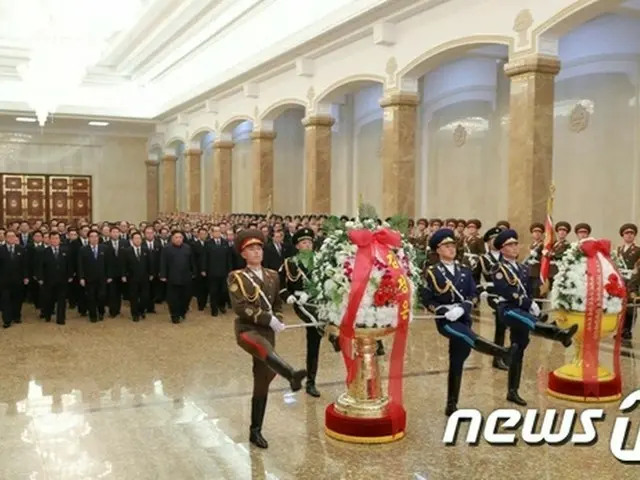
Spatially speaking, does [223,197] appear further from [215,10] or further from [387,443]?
[387,443]

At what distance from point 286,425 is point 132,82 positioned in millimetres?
25140

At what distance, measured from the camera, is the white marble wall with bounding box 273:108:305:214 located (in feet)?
85.5

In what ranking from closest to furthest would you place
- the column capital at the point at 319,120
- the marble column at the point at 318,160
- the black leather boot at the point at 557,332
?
the black leather boot at the point at 557,332, the column capital at the point at 319,120, the marble column at the point at 318,160

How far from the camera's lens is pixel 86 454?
222 inches

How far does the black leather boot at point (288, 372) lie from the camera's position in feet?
17.4

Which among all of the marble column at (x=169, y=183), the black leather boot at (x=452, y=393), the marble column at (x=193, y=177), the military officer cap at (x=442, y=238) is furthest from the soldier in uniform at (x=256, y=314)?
the marble column at (x=169, y=183)

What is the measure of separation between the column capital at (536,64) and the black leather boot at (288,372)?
8.07m

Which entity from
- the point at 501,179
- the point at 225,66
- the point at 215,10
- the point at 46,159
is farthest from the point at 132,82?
the point at 501,179

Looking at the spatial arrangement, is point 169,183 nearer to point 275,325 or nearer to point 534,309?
point 534,309

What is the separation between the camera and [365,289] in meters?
5.82

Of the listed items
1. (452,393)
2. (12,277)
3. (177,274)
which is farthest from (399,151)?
(452,393)

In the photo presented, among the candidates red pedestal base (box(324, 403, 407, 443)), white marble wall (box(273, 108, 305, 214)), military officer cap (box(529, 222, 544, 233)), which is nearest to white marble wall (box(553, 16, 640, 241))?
military officer cap (box(529, 222, 544, 233))

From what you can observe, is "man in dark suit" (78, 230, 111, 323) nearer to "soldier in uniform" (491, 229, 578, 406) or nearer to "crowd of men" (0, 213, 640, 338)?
"crowd of men" (0, 213, 640, 338)

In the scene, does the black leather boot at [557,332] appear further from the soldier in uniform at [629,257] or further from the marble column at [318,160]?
the marble column at [318,160]
